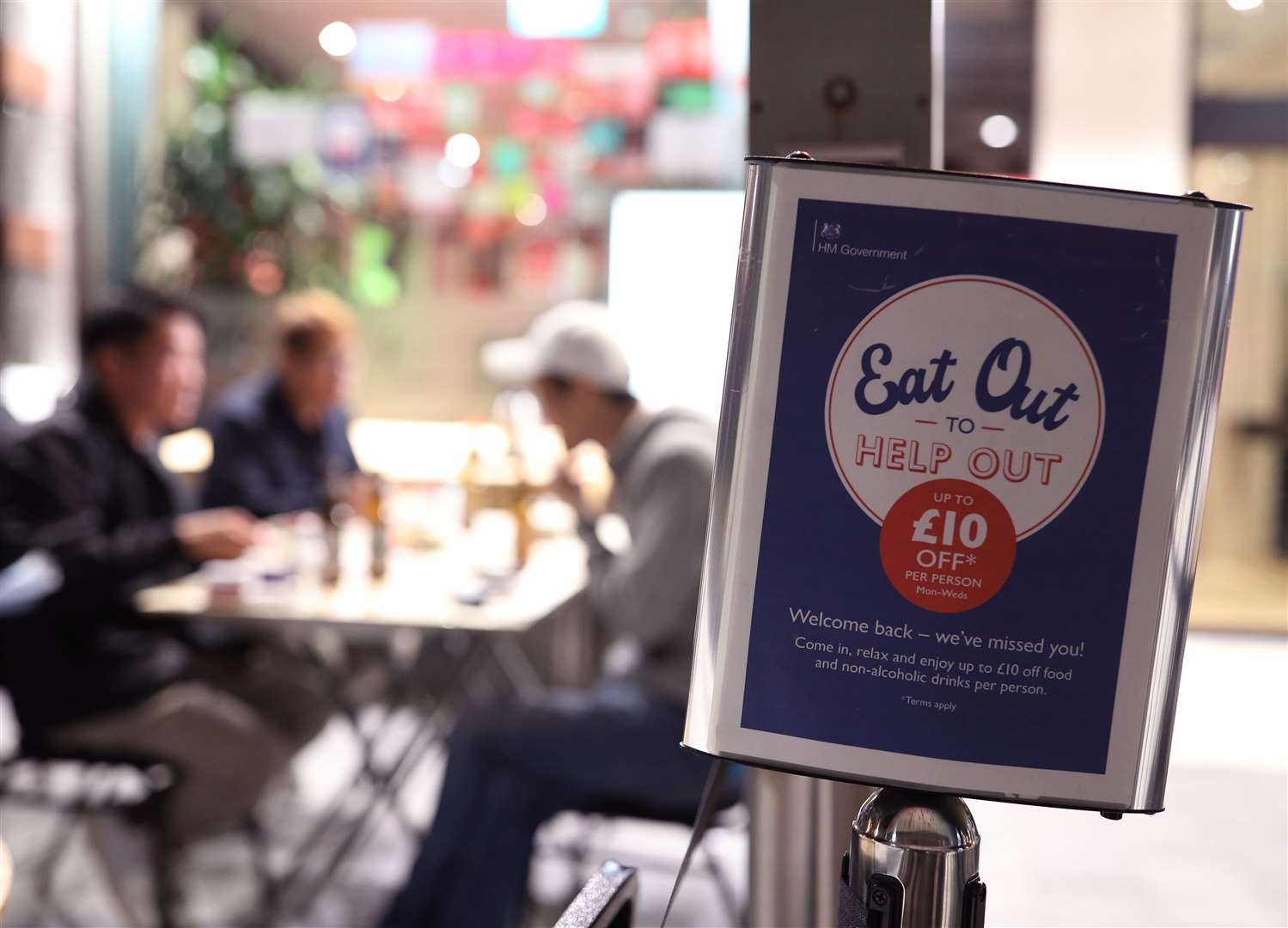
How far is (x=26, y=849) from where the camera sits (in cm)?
333

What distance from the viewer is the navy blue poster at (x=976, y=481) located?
2.78 ft

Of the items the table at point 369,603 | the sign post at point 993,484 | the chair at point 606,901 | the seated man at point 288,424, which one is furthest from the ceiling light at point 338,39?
the sign post at point 993,484

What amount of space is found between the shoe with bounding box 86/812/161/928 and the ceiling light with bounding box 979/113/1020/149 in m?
3.71

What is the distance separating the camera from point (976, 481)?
2.80ft

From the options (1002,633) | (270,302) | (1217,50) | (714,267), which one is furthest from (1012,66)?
(1002,633)

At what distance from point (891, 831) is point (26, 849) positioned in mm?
3099

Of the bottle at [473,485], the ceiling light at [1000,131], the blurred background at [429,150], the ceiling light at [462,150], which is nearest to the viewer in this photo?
the bottle at [473,485]

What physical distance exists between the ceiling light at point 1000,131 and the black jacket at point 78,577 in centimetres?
337

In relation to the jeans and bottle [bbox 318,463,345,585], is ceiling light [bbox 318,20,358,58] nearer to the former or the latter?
bottle [bbox 318,463,345,585]

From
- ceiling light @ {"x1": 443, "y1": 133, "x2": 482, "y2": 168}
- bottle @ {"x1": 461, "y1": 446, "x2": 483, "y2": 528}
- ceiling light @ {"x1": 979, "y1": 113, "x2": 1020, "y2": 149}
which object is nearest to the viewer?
bottle @ {"x1": 461, "y1": 446, "x2": 483, "y2": 528}

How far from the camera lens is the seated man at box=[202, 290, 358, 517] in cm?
379

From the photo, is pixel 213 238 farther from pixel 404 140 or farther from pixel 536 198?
pixel 536 198

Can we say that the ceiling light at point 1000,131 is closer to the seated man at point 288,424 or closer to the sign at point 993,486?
the seated man at point 288,424

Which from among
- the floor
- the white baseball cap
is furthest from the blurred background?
the floor
